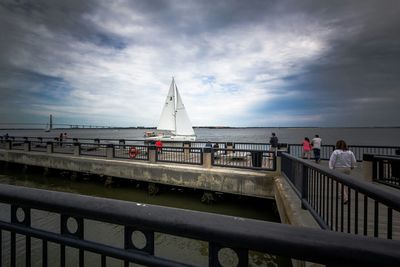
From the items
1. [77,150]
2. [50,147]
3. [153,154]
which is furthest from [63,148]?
[153,154]

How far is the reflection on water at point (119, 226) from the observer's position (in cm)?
710

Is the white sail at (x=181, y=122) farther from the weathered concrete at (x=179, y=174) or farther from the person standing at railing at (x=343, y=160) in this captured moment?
the person standing at railing at (x=343, y=160)

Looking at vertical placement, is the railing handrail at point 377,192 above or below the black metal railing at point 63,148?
above

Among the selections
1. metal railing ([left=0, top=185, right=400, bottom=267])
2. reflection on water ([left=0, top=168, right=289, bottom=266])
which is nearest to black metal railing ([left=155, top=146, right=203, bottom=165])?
reflection on water ([left=0, top=168, right=289, bottom=266])

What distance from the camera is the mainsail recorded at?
34.2 meters

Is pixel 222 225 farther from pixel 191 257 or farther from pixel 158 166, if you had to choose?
pixel 158 166

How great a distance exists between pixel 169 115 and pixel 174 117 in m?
0.81

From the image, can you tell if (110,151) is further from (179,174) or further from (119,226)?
(119,226)

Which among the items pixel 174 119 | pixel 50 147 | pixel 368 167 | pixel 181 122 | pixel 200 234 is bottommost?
pixel 368 167

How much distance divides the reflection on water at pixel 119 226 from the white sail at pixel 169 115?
17.2 meters

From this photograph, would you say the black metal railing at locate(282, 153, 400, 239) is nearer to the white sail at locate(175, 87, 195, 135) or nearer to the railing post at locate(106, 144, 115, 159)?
the railing post at locate(106, 144, 115, 159)

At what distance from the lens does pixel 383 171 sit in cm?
919

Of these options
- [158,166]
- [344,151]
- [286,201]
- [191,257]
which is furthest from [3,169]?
[344,151]

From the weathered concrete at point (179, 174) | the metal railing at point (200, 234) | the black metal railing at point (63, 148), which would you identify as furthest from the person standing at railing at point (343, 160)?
the black metal railing at point (63, 148)
